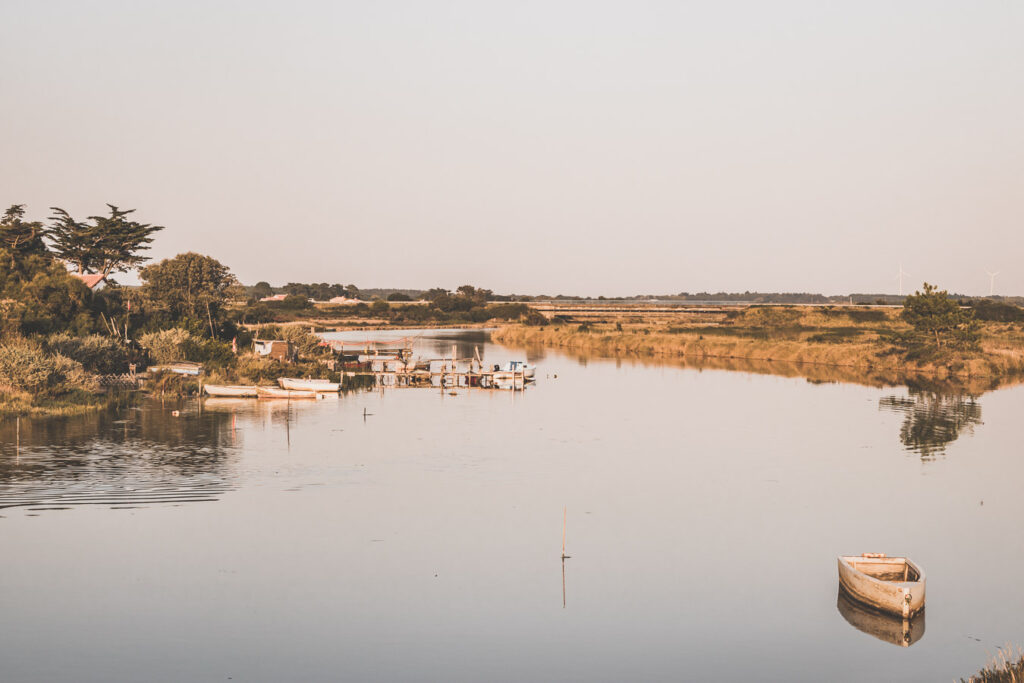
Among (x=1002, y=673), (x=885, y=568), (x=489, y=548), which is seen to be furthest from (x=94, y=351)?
(x=1002, y=673)

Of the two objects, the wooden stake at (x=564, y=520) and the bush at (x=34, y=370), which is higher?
the bush at (x=34, y=370)

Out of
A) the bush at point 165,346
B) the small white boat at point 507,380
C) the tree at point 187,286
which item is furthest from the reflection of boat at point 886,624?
the tree at point 187,286

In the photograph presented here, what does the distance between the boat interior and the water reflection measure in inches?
873

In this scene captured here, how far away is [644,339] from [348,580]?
102 meters

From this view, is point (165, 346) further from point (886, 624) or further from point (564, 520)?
point (886, 624)

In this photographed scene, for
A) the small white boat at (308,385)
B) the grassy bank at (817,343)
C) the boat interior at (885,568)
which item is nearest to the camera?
the boat interior at (885,568)

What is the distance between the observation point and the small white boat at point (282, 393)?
65062mm

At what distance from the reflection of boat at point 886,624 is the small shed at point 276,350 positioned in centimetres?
5786

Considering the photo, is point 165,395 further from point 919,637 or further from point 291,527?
point 919,637

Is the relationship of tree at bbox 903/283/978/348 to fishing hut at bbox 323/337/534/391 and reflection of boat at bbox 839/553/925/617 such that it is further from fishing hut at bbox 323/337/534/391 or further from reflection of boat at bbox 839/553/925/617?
reflection of boat at bbox 839/553/925/617

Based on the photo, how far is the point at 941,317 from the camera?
8531 centimetres

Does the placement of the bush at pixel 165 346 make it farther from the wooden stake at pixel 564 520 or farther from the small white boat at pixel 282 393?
the wooden stake at pixel 564 520

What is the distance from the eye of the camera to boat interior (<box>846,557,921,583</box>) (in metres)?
23.2

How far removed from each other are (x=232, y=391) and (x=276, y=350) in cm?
1085
